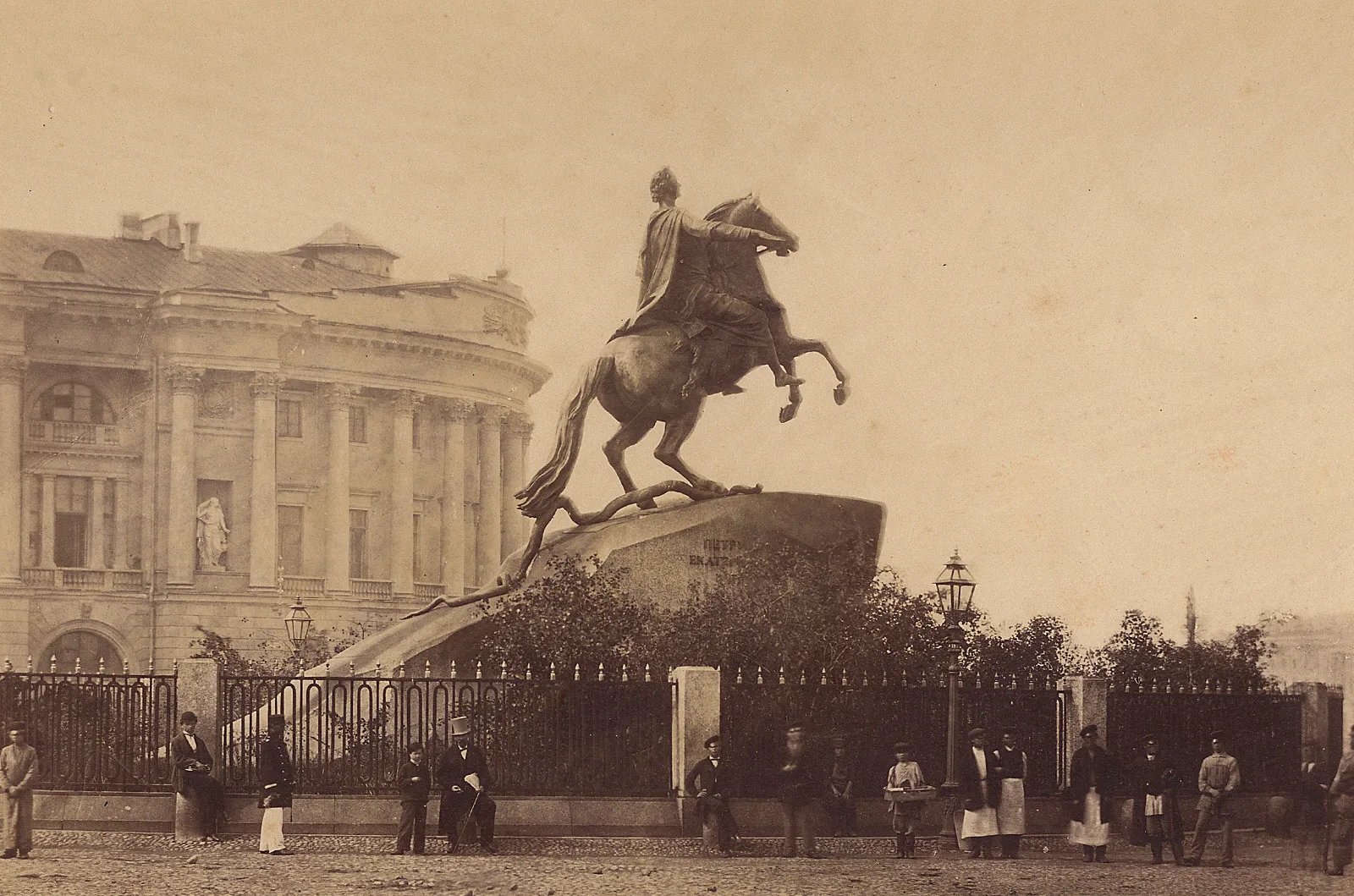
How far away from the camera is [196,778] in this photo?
1686cm

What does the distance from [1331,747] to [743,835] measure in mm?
6803

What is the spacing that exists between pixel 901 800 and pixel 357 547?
38.7m

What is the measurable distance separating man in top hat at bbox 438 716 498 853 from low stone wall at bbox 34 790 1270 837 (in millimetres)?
792

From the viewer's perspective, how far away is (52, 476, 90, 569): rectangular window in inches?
1991

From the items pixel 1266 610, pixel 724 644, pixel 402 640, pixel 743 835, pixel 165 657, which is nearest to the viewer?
pixel 743 835

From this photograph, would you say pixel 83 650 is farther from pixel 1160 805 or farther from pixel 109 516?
pixel 1160 805

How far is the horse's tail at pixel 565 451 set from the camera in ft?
66.1

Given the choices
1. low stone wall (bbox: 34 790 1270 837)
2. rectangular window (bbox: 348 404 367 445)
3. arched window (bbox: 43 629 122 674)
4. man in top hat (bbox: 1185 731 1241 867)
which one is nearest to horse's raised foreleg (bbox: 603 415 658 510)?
low stone wall (bbox: 34 790 1270 837)

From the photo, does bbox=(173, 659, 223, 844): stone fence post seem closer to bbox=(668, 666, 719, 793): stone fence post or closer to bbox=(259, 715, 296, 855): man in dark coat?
bbox=(259, 715, 296, 855): man in dark coat

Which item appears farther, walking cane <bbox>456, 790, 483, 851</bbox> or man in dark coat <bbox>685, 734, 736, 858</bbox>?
man in dark coat <bbox>685, 734, 736, 858</bbox>

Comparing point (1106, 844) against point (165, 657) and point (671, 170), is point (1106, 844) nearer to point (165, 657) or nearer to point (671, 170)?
point (671, 170)

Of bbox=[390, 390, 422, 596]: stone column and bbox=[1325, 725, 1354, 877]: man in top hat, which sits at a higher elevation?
bbox=[390, 390, 422, 596]: stone column

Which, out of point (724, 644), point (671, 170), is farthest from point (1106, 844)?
point (671, 170)

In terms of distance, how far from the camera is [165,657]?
49.2 metres
